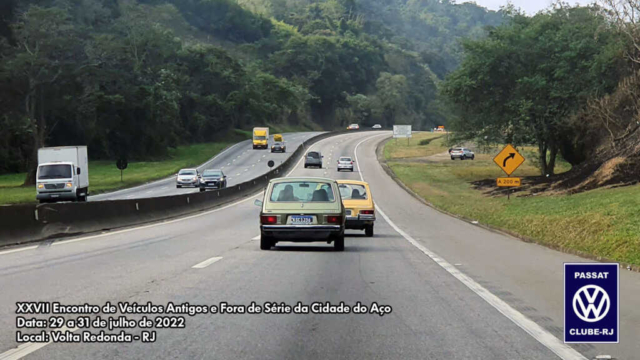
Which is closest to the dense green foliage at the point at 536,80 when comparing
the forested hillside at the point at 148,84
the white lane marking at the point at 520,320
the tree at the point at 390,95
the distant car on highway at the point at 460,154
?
the forested hillside at the point at 148,84

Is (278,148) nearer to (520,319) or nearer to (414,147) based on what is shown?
(414,147)

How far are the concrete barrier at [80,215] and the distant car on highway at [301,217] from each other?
20.8ft

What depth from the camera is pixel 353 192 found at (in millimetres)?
23781

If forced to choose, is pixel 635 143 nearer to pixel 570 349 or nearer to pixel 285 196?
pixel 285 196

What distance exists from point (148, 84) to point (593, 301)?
97915 mm

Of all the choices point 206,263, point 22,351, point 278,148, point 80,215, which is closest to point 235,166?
point 278,148

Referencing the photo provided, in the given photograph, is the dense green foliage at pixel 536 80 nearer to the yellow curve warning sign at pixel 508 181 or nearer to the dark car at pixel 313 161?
the dark car at pixel 313 161

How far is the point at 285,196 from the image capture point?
1789 cm

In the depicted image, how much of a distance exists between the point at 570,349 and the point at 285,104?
150429 millimetres

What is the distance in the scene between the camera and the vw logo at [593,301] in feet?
17.9

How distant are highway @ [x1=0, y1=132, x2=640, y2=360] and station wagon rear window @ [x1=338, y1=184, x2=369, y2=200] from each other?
1.45 metres

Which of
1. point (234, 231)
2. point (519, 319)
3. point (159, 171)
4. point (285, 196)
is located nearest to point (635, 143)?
point (234, 231)

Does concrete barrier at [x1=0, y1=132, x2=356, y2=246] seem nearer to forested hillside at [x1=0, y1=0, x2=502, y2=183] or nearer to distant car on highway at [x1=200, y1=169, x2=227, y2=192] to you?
distant car on highway at [x1=200, y1=169, x2=227, y2=192]

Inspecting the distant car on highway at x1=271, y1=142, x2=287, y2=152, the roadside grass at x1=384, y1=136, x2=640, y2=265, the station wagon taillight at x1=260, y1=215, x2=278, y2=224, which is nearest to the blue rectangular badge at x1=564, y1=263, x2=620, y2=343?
the roadside grass at x1=384, y1=136, x2=640, y2=265
